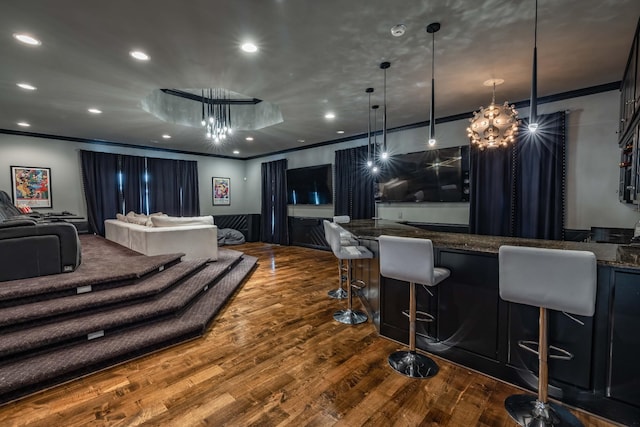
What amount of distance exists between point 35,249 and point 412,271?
3715mm

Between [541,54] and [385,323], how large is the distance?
3139 millimetres

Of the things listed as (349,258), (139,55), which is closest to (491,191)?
(349,258)

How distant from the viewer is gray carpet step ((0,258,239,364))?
219 centimetres

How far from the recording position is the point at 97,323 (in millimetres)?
2486

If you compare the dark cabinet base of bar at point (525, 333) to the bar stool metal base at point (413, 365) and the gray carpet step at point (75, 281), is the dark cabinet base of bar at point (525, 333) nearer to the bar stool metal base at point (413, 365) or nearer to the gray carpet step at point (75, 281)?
the bar stool metal base at point (413, 365)

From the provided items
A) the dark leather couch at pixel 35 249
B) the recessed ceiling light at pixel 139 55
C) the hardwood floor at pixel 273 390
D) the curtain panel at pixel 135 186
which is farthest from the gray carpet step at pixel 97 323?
the curtain panel at pixel 135 186

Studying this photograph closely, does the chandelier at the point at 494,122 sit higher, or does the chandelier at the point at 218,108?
the chandelier at the point at 218,108

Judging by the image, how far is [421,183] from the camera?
5312 mm

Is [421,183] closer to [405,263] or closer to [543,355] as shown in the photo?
[405,263]

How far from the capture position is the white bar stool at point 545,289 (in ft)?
4.89

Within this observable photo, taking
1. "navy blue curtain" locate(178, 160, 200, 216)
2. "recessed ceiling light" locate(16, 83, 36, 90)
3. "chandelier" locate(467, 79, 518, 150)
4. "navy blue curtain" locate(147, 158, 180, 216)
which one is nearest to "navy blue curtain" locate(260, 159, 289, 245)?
"navy blue curtain" locate(178, 160, 200, 216)

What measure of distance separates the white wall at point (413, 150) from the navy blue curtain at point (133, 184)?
10.2 inches

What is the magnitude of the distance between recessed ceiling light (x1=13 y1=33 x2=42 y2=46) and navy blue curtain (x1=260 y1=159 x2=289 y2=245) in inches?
228

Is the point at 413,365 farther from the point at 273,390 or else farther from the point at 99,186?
the point at 99,186
